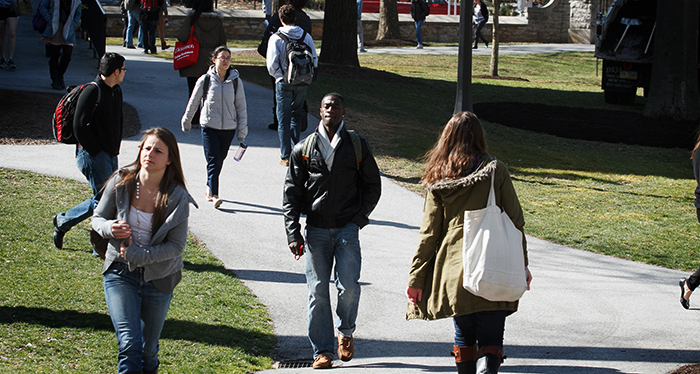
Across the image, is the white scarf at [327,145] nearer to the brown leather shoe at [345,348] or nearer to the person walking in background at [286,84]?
the brown leather shoe at [345,348]

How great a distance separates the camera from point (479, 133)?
4.11 m

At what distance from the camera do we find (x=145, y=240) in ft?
→ 12.3

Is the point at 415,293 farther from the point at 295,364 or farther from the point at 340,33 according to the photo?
the point at 340,33

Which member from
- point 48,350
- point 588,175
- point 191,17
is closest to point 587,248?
point 588,175

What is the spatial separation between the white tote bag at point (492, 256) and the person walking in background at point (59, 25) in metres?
11.1

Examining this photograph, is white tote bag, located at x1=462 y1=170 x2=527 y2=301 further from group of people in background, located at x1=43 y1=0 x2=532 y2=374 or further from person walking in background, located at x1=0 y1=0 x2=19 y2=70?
person walking in background, located at x1=0 y1=0 x2=19 y2=70

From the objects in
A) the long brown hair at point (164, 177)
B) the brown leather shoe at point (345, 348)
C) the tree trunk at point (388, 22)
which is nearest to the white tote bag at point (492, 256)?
the brown leather shoe at point (345, 348)

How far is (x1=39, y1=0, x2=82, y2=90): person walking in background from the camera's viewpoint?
1283 cm

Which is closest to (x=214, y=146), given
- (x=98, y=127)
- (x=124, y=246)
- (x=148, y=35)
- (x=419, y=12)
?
(x=98, y=127)

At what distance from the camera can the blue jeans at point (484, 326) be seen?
13.1 feet

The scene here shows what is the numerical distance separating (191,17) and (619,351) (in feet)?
24.3

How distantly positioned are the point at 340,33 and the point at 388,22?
11.8m

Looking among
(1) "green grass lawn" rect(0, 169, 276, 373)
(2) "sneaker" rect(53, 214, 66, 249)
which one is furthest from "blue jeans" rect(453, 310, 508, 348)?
(2) "sneaker" rect(53, 214, 66, 249)

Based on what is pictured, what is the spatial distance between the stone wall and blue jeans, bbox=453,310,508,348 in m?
25.3
